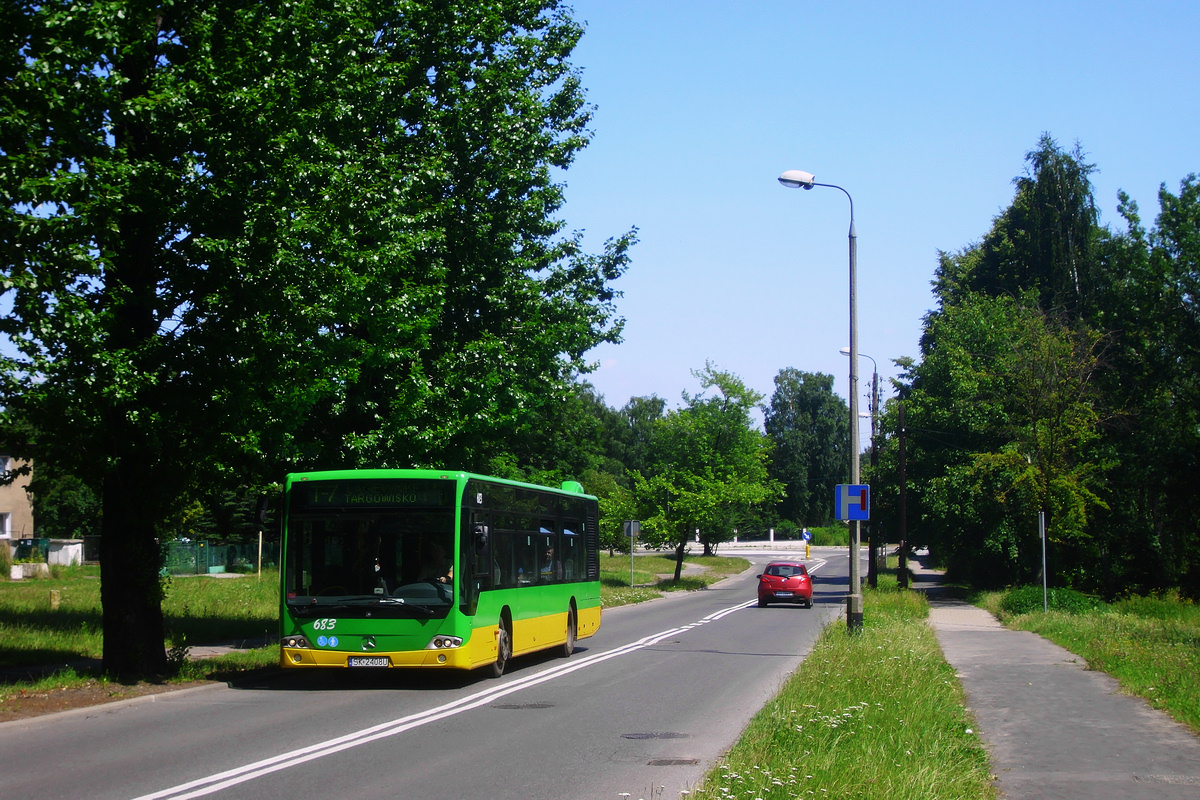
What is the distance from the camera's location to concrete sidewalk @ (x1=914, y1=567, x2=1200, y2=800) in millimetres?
7922

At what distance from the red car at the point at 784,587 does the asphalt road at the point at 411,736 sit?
792 inches

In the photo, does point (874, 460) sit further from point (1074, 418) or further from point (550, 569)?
point (550, 569)

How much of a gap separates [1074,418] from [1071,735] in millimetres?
27296

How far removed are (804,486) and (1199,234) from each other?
91.0 meters

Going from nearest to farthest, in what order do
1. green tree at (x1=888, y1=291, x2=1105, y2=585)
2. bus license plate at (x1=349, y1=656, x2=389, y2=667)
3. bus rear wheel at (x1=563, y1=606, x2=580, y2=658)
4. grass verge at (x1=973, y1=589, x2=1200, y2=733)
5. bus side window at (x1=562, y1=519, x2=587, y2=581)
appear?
grass verge at (x1=973, y1=589, x2=1200, y2=733)
bus license plate at (x1=349, y1=656, x2=389, y2=667)
bus rear wheel at (x1=563, y1=606, x2=580, y2=658)
bus side window at (x1=562, y1=519, x2=587, y2=581)
green tree at (x1=888, y1=291, x2=1105, y2=585)

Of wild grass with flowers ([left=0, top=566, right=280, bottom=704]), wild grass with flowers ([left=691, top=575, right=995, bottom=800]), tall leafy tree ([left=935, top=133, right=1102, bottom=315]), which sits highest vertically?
tall leafy tree ([left=935, top=133, right=1102, bottom=315])

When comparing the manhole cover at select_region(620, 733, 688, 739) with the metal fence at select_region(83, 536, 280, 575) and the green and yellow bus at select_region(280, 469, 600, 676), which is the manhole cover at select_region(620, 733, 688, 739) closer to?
the green and yellow bus at select_region(280, 469, 600, 676)

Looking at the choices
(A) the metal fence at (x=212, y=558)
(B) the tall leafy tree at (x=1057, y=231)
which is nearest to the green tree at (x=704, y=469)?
(B) the tall leafy tree at (x=1057, y=231)

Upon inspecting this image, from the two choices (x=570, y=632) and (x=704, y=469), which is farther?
(x=704, y=469)

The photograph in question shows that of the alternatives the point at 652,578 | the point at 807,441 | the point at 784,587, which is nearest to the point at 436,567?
the point at 784,587

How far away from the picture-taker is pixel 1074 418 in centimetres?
3506

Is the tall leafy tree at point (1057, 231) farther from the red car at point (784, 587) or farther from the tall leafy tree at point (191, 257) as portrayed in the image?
the tall leafy tree at point (191, 257)

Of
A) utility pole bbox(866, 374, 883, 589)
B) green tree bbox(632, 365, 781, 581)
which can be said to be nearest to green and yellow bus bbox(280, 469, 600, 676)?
utility pole bbox(866, 374, 883, 589)

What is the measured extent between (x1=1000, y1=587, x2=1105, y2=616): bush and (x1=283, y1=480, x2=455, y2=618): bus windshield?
2060cm
